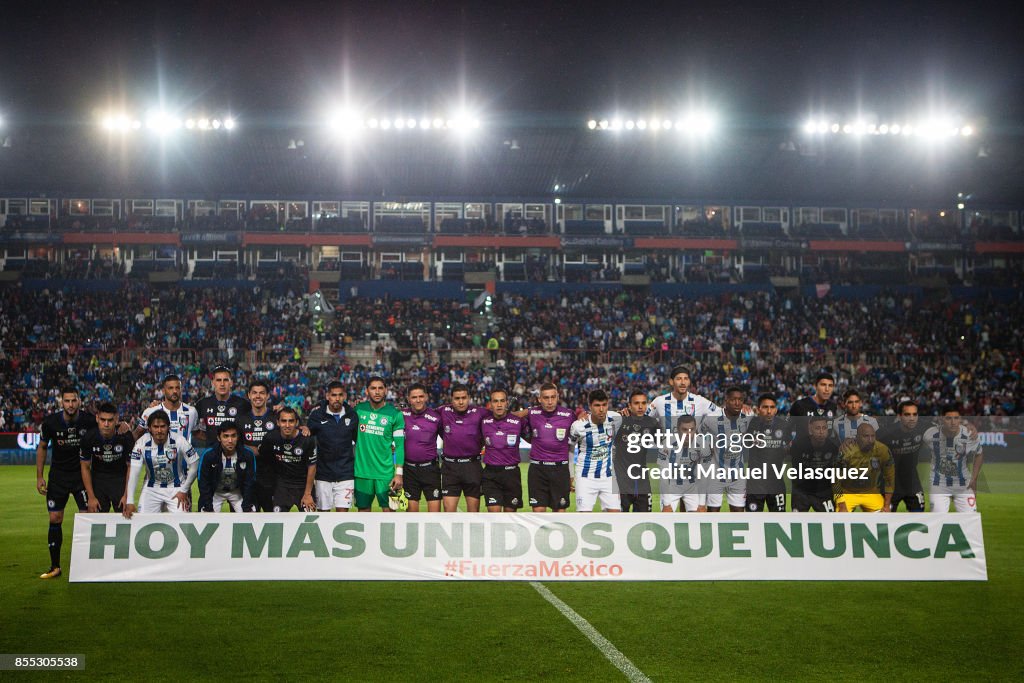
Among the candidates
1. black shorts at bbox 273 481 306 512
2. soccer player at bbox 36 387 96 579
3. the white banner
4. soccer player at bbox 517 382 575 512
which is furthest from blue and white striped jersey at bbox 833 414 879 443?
soccer player at bbox 36 387 96 579

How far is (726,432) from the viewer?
10898 millimetres

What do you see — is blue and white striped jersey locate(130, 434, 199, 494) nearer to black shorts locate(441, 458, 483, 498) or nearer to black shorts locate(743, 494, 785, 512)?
black shorts locate(441, 458, 483, 498)

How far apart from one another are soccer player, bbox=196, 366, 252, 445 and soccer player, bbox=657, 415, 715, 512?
5402 millimetres

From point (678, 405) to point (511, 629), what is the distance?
4438 millimetres

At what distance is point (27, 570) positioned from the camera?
10547 millimetres

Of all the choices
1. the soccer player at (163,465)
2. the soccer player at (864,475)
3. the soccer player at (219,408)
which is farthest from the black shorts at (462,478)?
the soccer player at (864,475)

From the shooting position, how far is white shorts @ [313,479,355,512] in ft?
35.8

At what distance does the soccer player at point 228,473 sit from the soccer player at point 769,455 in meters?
6.09

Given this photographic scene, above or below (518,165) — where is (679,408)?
below

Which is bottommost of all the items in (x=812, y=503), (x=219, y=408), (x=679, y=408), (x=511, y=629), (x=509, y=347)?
(x=511, y=629)

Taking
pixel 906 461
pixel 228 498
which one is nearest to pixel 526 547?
pixel 228 498

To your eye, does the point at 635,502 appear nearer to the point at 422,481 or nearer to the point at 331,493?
the point at 422,481

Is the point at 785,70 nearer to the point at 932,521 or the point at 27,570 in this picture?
the point at 932,521

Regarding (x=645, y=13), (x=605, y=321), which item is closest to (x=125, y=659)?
(x=645, y=13)
